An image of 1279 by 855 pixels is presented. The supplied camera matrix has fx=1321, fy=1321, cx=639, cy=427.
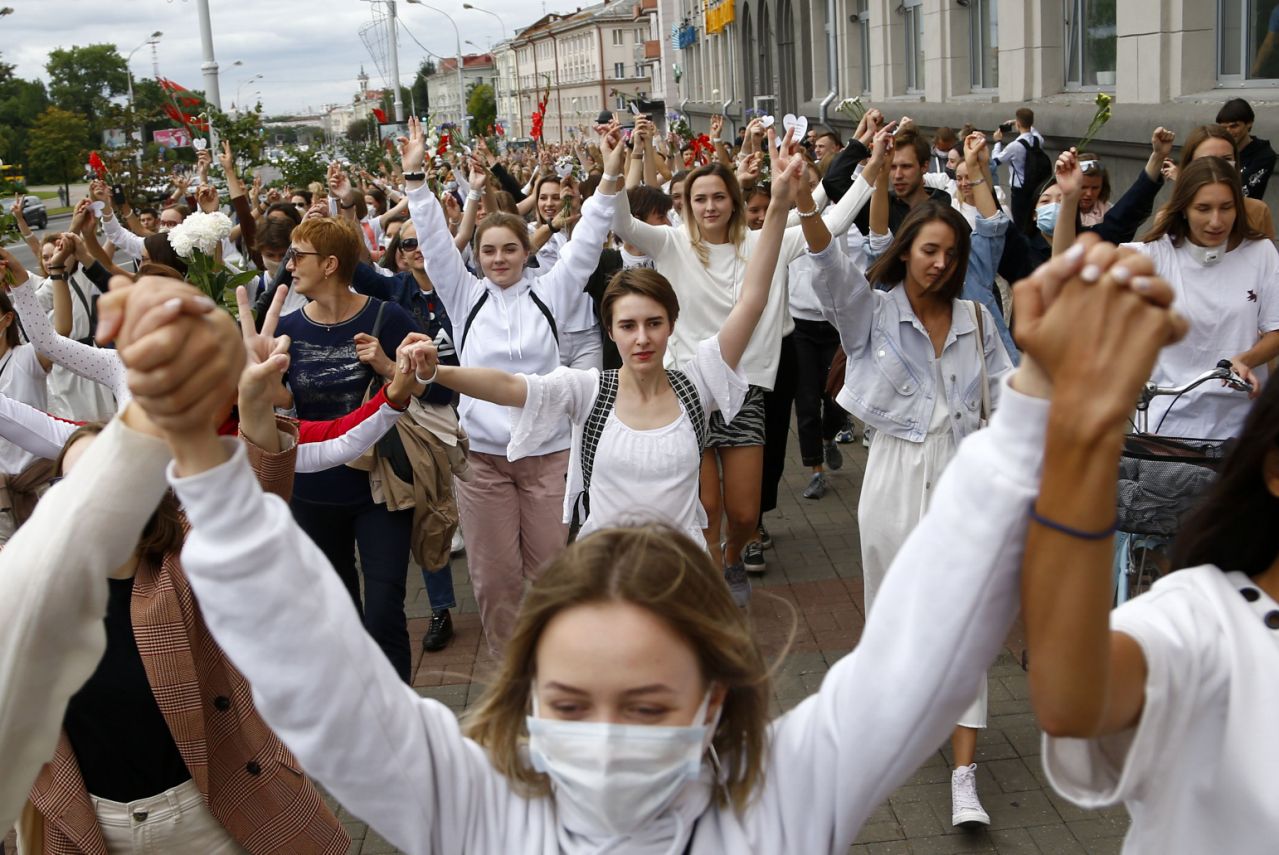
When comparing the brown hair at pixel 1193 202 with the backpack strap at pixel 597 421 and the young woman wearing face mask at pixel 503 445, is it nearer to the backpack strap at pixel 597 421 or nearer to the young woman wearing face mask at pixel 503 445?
the backpack strap at pixel 597 421

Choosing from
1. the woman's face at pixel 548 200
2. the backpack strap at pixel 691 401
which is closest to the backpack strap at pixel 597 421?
the backpack strap at pixel 691 401

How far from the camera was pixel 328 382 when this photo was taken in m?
5.08

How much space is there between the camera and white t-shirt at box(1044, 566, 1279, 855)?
1.60 metres

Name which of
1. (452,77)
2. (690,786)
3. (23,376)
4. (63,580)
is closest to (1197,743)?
(690,786)

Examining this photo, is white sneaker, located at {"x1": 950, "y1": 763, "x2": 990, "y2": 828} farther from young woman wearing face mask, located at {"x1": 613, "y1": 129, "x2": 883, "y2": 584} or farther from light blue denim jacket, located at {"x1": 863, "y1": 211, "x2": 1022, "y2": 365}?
light blue denim jacket, located at {"x1": 863, "y1": 211, "x2": 1022, "y2": 365}

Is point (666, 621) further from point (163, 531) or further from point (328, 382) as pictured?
point (328, 382)

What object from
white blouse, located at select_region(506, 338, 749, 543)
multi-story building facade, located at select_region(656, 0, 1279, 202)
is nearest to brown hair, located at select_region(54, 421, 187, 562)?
white blouse, located at select_region(506, 338, 749, 543)

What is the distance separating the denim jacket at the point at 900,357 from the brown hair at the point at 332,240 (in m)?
1.89

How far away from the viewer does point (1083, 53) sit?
14500mm

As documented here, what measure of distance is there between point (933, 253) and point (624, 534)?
2.92 metres

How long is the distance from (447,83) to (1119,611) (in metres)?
162

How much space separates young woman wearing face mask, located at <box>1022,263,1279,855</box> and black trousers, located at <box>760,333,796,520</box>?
5429 mm

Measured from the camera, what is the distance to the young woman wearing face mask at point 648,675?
4.60 ft

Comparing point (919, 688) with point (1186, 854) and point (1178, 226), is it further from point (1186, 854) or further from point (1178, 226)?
point (1178, 226)
